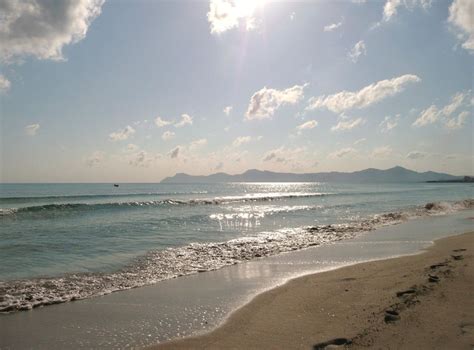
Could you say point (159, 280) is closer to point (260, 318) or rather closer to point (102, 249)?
point (260, 318)

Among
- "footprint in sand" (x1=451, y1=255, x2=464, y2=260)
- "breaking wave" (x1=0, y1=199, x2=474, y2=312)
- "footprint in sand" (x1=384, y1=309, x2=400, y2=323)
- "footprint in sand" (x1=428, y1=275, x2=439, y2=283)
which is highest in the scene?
"footprint in sand" (x1=428, y1=275, x2=439, y2=283)

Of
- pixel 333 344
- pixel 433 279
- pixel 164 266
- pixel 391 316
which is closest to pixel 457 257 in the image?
pixel 433 279

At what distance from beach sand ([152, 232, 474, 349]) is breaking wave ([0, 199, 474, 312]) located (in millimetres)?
3702

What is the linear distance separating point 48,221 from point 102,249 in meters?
14.0

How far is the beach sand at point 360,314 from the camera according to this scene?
532cm

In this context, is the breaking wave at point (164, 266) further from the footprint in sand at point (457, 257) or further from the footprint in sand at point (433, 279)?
the footprint in sand at point (433, 279)

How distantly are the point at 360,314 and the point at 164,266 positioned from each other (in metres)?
6.88

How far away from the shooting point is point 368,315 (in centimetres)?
627

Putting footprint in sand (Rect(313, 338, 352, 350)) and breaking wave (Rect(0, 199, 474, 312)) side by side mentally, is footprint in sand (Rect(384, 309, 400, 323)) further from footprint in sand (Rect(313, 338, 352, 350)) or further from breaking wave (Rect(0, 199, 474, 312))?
breaking wave (Rect(0, 199, 474, 312))

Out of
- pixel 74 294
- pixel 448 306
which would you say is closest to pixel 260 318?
pixel 448 306

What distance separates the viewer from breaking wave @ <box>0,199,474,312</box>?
8367mm

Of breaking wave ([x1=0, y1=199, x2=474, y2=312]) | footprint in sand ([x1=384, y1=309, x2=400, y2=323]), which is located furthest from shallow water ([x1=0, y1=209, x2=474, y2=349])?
footprint in sand ([x1=384, y1=309, x2=400, y2=323])

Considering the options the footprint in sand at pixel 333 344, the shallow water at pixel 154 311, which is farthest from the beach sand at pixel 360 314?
the shallow water at pixel 154 311

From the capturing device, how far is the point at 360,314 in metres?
6.38
